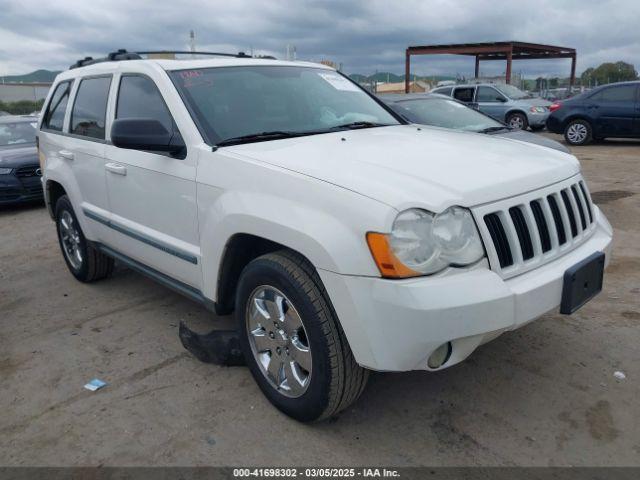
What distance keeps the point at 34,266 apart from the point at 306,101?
11.9 ft

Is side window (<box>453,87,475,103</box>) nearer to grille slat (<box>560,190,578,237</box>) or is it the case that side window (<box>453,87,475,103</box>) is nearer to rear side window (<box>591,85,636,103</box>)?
rear side window (<box>591,85,636,103</box>)

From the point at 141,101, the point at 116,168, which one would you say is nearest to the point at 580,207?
the point at 141,101

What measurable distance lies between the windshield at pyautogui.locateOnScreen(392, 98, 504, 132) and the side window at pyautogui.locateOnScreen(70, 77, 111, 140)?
3808 mm

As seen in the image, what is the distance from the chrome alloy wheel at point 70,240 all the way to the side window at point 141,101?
1440 mm

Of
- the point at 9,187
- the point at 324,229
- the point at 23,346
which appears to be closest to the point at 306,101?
the point at 324,229

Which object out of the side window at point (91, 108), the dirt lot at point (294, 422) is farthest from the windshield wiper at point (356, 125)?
the side window at point (91, 108)

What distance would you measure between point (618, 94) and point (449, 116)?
298 inches

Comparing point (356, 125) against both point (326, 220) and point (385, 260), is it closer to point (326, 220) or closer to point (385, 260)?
point (326, 220)

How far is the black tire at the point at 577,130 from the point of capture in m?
13.4

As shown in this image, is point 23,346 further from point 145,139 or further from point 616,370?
point 616,370

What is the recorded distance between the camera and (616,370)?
10.3ft

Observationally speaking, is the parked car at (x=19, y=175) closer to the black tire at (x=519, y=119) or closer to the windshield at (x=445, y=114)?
the windshield at (x=445, y=114)

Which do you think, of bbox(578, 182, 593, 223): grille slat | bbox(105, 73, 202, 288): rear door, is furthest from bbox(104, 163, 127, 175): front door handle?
bbox(578, 182, 593, 223): grille slat

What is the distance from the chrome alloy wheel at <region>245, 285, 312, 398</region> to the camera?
8.63 ft
